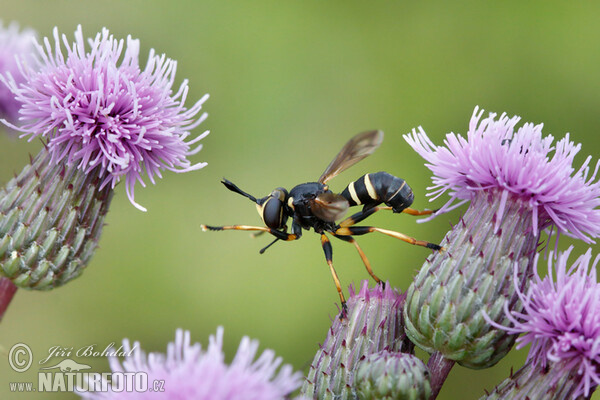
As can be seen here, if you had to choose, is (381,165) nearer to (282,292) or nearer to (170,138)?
(282,292)

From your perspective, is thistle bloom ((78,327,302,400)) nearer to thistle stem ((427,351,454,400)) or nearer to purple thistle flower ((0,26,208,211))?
thistle stem ((427,351,454,400))

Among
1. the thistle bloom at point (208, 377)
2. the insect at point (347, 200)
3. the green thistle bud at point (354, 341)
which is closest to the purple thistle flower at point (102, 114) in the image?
the insect at point (347, 200)

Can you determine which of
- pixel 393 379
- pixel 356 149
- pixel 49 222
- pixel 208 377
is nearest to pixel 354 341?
pixel 393 379

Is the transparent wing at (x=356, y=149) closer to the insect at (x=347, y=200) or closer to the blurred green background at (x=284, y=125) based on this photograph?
the insect at (x=347, y=200)

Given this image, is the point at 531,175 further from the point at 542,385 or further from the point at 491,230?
the point at 542,385

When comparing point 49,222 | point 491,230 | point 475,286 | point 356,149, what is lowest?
point 475,286

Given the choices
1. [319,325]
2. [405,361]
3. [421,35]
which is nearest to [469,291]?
[405,361]

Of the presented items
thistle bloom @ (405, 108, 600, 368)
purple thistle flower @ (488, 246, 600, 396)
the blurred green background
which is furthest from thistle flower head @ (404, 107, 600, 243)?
the blurred green background
